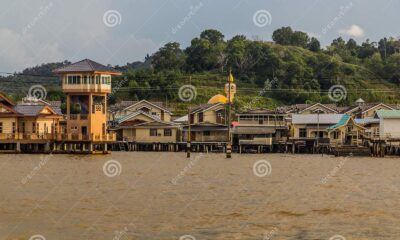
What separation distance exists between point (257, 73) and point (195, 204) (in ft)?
294

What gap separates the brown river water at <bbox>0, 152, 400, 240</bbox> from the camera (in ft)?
73.8

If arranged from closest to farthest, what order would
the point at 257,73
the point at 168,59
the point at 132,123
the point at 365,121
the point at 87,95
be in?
the point at 87,95, the point at 365,121, the point at 132,123, the point at 257,73, the point at 168,59

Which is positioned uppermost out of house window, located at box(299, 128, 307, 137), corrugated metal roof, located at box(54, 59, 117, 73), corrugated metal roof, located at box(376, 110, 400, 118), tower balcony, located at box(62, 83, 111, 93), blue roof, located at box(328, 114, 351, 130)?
corrugated metal roof, located at box(54, 59, 117, 73)

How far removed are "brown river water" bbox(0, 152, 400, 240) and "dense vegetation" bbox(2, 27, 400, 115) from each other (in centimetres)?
5824

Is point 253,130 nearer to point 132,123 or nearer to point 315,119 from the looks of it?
point 315,119

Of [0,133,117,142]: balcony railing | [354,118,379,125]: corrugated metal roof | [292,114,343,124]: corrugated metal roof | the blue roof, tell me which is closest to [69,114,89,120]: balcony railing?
[0,133,117,142]: balcony railing

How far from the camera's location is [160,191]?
3312 cm

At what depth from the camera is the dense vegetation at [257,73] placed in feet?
347

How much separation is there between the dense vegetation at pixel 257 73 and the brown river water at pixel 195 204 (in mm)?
58241

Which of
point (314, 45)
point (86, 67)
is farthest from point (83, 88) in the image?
point (314, 45)

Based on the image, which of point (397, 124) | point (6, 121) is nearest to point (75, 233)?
point (6, 121)

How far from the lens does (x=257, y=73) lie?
11700 cm

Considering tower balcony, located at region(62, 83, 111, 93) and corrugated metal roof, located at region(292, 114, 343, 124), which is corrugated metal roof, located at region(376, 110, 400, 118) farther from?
tower balcony, located at region(62, 83, 111, 93)

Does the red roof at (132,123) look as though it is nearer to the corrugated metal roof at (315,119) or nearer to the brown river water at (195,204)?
the corrugated metal roof at (315,119)
